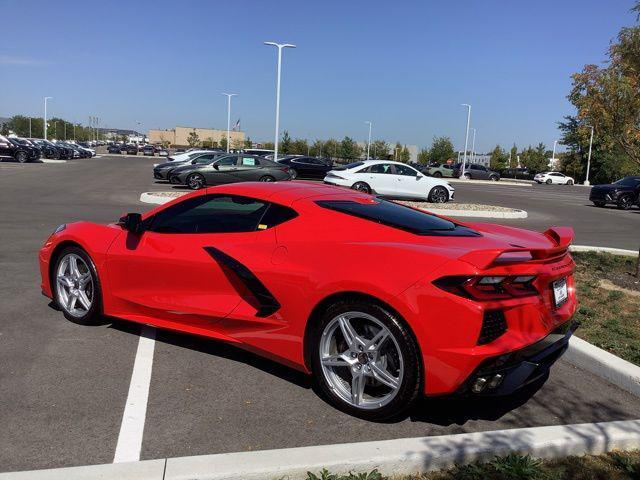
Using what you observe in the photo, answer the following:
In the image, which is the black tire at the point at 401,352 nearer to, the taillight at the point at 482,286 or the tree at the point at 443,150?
the taillight at the point at 482,286

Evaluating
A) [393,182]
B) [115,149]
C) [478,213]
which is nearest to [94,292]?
[478,213]

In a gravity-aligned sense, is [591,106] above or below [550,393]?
above

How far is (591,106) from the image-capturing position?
23.0ft

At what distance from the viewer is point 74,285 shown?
514 cm

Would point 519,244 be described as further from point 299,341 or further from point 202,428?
point 202,428

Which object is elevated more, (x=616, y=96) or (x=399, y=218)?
(x=616, y=96)

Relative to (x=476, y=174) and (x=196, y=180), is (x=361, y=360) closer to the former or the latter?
(x=196, y=180)

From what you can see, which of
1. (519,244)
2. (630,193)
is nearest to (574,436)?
(519,244)

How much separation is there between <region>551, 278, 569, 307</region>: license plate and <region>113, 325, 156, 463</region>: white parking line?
2.71 meters

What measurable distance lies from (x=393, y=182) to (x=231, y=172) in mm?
6770

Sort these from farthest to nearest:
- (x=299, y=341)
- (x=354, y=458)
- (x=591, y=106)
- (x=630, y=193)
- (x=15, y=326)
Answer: (x=630, y=193)
(x=591, y=106)
(x=15, y=326)
(x=299, y=341)
(x=354, y=458)

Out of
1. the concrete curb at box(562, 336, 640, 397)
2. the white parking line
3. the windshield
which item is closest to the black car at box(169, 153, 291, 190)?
the windshield

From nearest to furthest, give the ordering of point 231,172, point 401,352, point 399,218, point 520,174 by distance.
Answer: point 401,352
point 399,218
point 231,172
point 520,174

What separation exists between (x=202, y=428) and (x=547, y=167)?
293 ft
